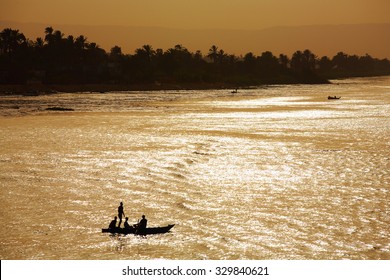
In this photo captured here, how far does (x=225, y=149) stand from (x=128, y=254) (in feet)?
78.4

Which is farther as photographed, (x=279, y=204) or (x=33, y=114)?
(x=33, y=114)

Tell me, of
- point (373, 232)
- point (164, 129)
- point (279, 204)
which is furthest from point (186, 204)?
point (164, 129)

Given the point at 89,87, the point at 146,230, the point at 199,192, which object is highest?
the point at 89,87

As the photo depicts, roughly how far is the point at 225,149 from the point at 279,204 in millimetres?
17562

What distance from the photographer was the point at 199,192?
28.5 meters

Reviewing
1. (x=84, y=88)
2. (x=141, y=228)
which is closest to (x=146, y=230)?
(x=141, y=228)

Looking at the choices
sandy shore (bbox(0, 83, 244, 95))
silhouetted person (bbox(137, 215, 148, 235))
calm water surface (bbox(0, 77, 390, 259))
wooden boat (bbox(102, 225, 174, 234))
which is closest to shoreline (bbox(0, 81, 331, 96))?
sandy shore (bbox(0, 83, 244, 95))

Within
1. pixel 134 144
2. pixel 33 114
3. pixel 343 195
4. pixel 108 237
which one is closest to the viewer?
pixel 108 237

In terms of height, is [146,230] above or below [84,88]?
below

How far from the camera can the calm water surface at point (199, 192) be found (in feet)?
68.2

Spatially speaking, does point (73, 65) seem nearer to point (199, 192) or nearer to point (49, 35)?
point (49, 35)

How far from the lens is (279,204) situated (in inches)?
1030
